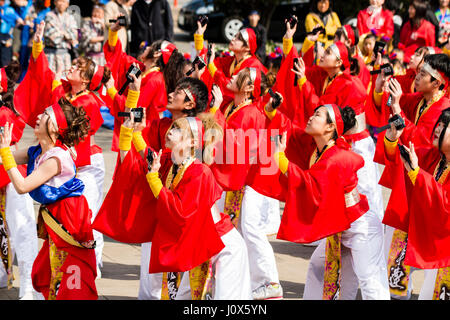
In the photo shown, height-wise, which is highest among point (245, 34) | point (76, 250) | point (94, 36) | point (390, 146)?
point (245, 34)

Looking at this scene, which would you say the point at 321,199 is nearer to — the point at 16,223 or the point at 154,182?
the point at 154,182

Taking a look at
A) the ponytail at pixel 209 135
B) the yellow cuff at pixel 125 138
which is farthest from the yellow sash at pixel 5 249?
the ponytail at pixel 209 135

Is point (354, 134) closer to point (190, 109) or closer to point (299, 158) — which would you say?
point (299, 158)

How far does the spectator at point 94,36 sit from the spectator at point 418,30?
5063mm

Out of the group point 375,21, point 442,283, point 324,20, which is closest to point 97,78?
point 442,283

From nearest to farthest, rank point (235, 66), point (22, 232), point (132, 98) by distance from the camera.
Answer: point (132, 98) < point (22, 232) < point (235, 66)

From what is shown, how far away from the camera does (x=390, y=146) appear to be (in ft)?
18.5

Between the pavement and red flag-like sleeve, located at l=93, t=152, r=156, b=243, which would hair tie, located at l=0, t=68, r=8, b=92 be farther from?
red flag-like sleeve, located at l=93, t=152, r=156, b=243

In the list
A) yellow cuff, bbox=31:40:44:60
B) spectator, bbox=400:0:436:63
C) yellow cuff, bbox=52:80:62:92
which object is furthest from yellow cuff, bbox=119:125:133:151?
spectator, bbox=400:0:436:63

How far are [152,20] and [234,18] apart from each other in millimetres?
6359

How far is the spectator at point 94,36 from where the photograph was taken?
549 inches

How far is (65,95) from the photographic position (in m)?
7.05

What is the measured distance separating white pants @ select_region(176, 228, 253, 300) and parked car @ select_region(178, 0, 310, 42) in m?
14.2

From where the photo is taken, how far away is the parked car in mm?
19234
